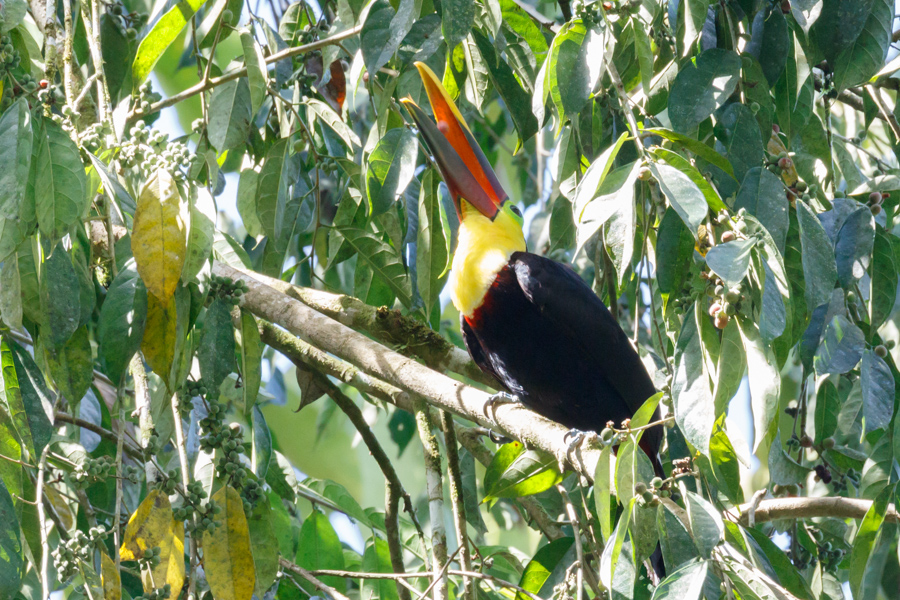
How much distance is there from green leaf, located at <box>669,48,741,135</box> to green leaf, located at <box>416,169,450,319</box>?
23.3 inches

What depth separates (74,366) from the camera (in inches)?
60.9

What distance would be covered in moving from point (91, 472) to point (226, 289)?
0.43m

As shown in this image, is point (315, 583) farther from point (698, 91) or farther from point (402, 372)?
point (698, 91)

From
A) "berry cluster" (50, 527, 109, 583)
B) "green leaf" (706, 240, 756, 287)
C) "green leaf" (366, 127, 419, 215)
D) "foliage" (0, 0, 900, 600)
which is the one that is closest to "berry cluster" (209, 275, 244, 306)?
"foliage" (0, 0, 900, 600)

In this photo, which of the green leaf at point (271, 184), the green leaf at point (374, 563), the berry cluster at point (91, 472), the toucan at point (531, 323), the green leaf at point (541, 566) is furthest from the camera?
the toucan at point (531, 323)

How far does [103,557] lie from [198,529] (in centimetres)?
19

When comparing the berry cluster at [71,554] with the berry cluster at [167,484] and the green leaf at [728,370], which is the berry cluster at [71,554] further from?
the green leaf at [728,370]

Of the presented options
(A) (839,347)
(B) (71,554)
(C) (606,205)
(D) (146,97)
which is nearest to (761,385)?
(C) (606,205)

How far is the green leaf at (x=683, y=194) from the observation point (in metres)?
1.20

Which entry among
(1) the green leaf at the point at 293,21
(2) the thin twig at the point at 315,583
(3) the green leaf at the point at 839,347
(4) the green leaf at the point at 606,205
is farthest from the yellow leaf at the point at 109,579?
(1) the green leaf at the point at 293,21

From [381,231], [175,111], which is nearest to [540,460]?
[381,231]

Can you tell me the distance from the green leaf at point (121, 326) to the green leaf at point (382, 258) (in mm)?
847

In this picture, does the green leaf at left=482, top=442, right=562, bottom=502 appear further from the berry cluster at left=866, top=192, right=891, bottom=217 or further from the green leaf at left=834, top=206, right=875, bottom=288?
the berry cluster at left=866, top=192, right=891, bottom=217

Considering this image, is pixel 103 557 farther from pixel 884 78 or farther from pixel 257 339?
pixel 884 78
